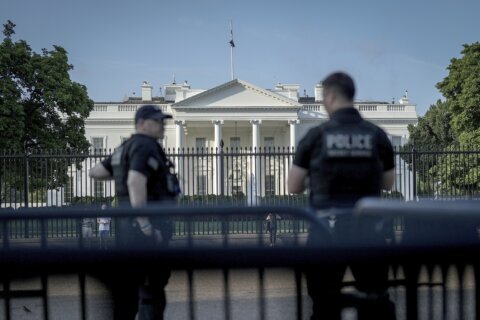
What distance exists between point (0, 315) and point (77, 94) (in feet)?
84.6

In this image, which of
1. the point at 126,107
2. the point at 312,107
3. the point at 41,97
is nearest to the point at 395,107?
the point at 312,107

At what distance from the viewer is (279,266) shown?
1.61 m

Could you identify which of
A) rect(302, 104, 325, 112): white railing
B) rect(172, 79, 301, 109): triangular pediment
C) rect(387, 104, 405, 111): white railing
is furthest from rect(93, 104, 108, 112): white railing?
rect(387, 104, 405, 111): white railing

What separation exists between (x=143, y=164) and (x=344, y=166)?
4.66ft

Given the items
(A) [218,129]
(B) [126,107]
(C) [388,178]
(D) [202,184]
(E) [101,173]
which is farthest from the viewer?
(A) [218,129]

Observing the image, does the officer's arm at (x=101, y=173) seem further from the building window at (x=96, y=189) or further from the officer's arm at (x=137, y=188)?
the building window at (x=96, y=189)

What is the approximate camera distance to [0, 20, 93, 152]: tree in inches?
983

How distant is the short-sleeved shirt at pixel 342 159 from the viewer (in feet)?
11.2

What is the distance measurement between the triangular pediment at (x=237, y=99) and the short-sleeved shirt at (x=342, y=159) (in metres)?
46.7

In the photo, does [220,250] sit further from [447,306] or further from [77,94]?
[77,94]

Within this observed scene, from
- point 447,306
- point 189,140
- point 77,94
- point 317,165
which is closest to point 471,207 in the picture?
point 447,306

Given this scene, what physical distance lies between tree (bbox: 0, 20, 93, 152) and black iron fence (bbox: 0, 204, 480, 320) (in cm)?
2430

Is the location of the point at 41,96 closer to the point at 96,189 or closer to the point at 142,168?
the point at 96,189

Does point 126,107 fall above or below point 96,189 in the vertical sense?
above
